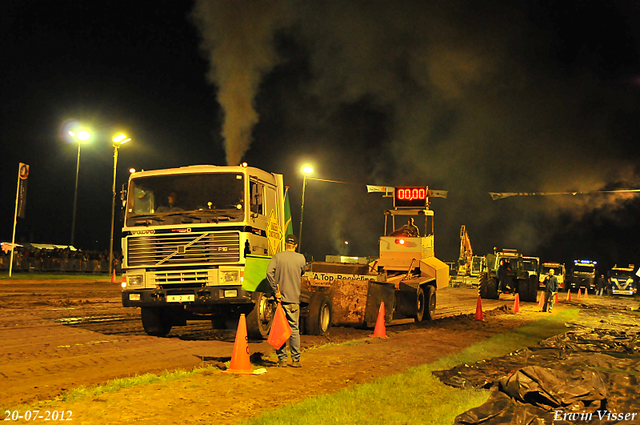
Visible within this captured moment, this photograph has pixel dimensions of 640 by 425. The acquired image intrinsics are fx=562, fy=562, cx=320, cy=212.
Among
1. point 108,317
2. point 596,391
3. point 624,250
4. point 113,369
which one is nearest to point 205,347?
point 113,369

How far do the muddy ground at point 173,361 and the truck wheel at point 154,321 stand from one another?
0.67ft

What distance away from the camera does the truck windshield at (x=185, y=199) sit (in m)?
10.8

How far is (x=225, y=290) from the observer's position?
10492 millimetres

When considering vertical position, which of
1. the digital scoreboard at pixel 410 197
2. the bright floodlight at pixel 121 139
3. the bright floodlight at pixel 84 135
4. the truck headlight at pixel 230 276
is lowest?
the truck headlight at pixel 230 276

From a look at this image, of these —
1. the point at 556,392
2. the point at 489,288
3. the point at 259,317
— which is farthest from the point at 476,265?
the point at 556,392

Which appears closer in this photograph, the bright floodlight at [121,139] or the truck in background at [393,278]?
the truck in background at [393,278]

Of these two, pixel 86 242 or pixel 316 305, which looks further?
pixel 86 242

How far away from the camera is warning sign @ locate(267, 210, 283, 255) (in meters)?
11.8

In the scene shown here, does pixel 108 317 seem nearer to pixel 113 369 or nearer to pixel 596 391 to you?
pixel 113 369

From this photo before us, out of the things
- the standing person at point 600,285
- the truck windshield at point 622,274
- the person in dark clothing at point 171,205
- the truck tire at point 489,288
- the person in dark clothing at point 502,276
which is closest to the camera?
the person in dark clothing at point 171,205

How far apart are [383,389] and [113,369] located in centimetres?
392

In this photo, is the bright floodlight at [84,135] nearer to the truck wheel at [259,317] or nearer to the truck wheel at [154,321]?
the truck wheel at [154,321]

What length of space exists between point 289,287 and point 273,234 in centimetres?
350

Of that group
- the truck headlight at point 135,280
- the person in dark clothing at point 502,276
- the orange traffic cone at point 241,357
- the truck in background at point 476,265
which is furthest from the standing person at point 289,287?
the truck in background at point 476,265
